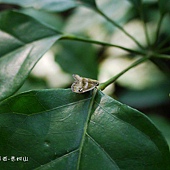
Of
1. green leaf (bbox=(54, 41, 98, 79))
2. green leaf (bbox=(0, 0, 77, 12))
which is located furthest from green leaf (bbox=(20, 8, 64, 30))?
green leaf (bbox=(0, 0, 77, 12))

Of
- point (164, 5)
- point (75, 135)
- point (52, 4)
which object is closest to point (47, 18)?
point (52, 4)

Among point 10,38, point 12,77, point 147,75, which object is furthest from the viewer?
point 147,75

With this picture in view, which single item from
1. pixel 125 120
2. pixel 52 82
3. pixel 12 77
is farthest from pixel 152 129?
pixel 52 82

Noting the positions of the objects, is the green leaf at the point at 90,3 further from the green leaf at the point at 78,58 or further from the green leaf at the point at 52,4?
the green leaf at the point at 78,58

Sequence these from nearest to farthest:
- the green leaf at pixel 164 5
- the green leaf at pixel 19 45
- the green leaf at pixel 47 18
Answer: the green leaf at pixel 19 45 < the green leaf at pixel 164 5 < the green leaf at pixel 47 18

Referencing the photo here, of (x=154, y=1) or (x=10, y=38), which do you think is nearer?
(x=10, y=38)

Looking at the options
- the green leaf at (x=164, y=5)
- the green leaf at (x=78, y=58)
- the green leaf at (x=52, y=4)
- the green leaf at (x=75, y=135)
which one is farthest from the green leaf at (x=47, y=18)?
the green leaf at (x=75, y=135)

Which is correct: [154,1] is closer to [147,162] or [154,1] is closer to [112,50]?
[112,50]

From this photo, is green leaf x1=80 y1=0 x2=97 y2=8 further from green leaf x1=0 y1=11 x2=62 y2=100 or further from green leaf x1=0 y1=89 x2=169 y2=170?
green leaf x1=0 y1=89 x2=169 y2=170

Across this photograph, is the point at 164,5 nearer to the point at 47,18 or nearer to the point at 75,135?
the point at 75,135
